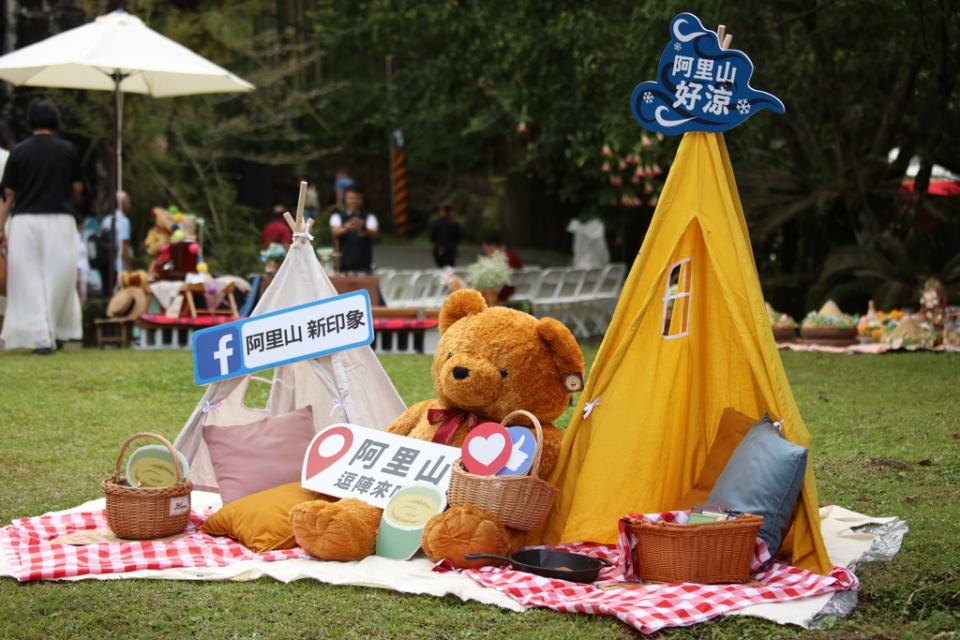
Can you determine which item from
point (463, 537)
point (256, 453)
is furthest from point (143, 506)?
point (463, 537)

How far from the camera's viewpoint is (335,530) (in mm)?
5453

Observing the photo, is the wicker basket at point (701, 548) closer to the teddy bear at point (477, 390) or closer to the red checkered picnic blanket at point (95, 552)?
the teddy bear at point (477, 390)

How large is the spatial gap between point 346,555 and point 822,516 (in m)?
2.19

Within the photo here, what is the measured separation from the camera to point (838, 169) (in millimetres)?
16328

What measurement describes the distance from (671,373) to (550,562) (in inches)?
44.6

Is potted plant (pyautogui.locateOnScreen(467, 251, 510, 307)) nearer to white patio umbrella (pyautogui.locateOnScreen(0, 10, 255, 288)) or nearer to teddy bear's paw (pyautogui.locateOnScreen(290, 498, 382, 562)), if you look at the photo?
white patio umbrella (pyautogui.locateOnScreen(0, 10, 255, 288))

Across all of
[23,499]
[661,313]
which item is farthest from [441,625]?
[23,499]

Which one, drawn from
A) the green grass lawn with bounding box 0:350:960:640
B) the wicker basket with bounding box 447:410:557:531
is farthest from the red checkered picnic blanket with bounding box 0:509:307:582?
the wicker basket with bounding box 447:410:557:531

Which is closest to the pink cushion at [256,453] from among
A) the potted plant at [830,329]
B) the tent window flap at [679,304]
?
the tent window flap at [679,304]

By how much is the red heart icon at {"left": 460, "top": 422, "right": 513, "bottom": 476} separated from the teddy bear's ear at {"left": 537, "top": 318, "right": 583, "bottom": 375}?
0.52 m

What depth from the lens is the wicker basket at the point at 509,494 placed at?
5414 millimetres

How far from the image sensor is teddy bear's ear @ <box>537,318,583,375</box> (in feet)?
19.4

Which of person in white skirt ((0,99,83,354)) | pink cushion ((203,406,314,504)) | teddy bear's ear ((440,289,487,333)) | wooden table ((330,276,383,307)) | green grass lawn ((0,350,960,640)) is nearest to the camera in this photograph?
green grass lawn ((0,350,960,640))

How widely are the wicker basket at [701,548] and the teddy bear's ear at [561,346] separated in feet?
3.49
